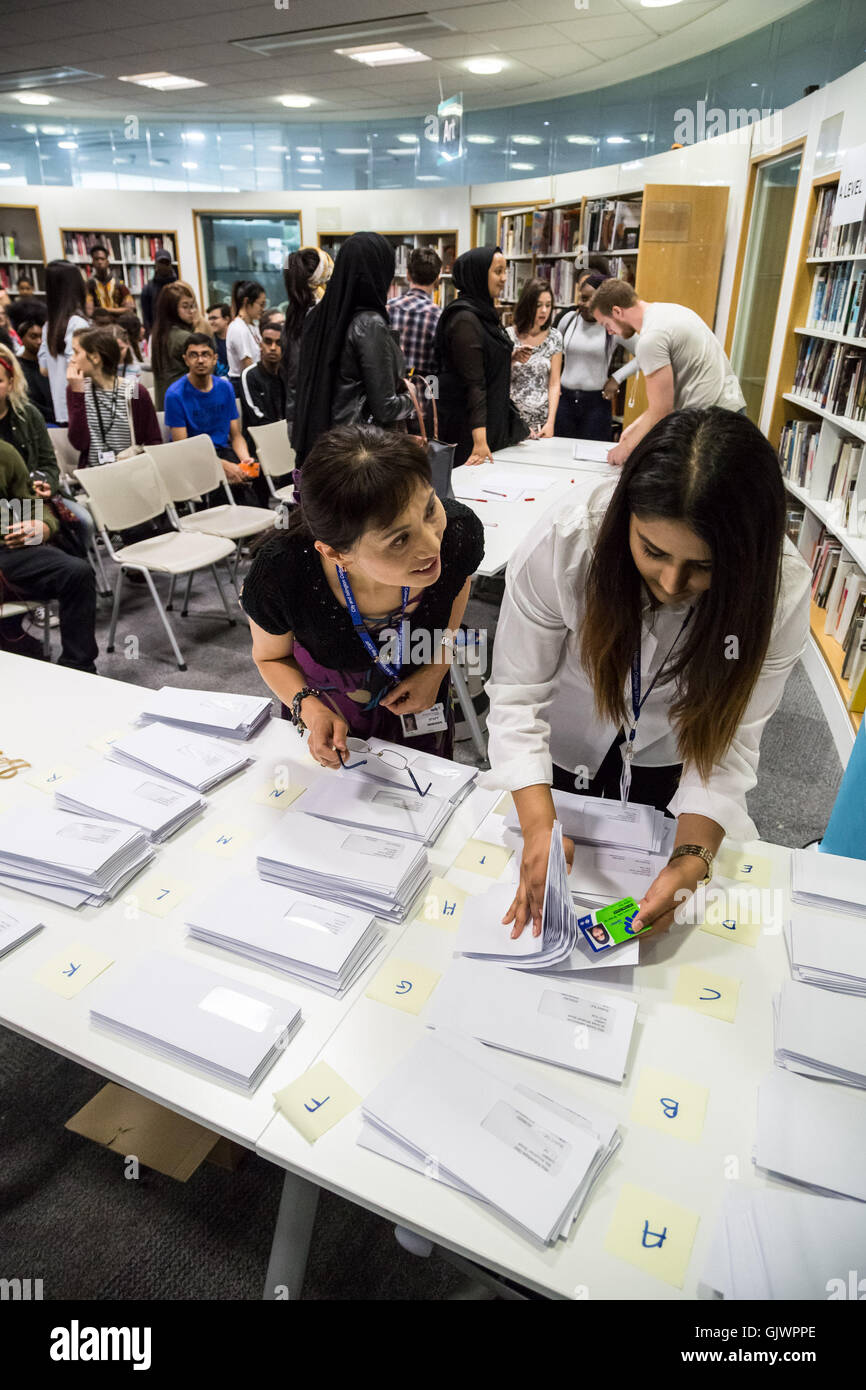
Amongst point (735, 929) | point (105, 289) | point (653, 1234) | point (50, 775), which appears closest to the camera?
point (653, 1234)

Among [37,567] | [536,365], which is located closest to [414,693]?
[37,567]

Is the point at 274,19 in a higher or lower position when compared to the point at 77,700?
higher

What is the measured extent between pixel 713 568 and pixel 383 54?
6929mm

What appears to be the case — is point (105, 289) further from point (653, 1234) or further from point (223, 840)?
point (653, 1234)

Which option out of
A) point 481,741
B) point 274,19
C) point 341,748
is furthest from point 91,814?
point 274,19

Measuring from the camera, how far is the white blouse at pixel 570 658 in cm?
125

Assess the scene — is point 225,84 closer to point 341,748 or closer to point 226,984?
point 341,748

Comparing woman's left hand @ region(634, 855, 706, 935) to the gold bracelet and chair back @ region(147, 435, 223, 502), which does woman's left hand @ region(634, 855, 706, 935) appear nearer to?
the gold bracelet

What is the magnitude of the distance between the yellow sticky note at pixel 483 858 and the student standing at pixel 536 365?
12.9 ft

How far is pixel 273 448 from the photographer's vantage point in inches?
189

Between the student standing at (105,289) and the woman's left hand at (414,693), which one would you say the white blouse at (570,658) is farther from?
the student standing at (105,289)

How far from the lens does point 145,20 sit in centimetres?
541

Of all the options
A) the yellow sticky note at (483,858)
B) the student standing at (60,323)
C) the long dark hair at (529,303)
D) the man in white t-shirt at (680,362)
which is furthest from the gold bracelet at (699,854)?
the student standing at (60,323)

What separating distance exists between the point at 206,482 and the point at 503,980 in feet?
12.3
